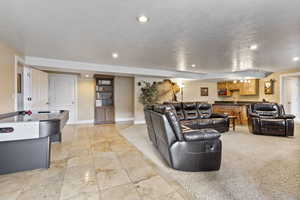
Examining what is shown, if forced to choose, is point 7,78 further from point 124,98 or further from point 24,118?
point 124,98

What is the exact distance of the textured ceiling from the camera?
1847 mm

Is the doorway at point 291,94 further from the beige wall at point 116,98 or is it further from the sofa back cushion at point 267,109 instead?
the beige wall at point 116,98

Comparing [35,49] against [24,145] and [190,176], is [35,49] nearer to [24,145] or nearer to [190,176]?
[24,145]

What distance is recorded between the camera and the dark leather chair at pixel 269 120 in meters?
4.12

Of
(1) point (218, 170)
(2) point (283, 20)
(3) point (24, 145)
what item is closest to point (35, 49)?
(3) point (24, 145)

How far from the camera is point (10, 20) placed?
2.18 metres

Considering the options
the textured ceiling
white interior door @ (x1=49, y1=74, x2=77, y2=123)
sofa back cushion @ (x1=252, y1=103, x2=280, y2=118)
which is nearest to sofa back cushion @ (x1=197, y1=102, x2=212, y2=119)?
sofa back cushion @ (x1=252, y1=103, x2=280, y2=118)

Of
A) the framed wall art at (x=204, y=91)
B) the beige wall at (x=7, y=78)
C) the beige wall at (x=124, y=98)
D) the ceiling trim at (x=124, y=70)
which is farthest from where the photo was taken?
the framed wall art at (x=204, y=91)

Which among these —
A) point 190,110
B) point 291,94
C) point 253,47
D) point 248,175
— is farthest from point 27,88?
point 291,94

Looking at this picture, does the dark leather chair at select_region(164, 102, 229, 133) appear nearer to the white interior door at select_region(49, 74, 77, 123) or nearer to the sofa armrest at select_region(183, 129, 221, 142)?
the sofa armrest at select_region(183, 129, 221, 142)

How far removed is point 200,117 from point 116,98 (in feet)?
12.8

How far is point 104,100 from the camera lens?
693 centimetres

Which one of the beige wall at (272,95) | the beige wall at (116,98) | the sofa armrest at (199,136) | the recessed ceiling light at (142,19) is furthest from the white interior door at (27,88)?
the beige wall at (272,95)

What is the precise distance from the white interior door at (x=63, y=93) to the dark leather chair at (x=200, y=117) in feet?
14.0
